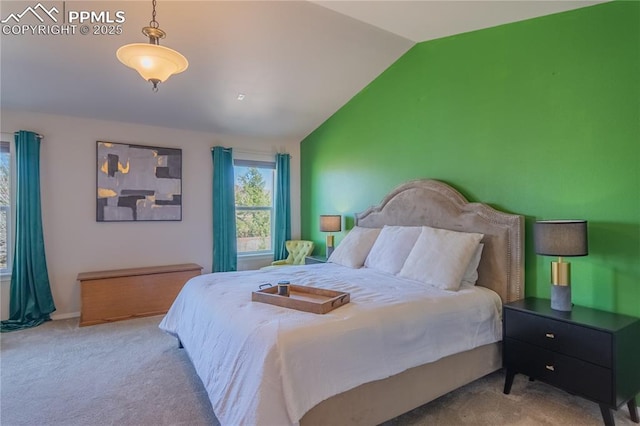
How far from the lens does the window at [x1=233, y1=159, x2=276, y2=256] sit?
17.2 ft

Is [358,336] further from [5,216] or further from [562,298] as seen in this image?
[5,216]

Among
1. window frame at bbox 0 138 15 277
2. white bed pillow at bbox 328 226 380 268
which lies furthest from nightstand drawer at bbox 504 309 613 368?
window frame at bbox 0 138 15 277

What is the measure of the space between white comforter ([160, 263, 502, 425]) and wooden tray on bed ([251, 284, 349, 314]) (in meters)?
0.05

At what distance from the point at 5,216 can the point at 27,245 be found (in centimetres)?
48

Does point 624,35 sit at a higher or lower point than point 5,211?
higher

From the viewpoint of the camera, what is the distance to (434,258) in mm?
2705

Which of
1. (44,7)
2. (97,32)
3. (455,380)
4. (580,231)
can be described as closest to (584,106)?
(580,231)

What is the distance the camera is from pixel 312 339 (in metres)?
1.62

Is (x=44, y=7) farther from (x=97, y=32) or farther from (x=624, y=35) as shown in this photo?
(x=624, y=35)

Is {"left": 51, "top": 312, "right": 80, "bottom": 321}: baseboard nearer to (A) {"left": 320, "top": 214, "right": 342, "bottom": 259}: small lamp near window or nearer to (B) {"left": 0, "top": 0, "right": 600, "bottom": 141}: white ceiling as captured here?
(B) {"left": 0, "top": 0, "right": 600, "bottom": 141}: white ceiling

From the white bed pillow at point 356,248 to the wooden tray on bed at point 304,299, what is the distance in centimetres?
116

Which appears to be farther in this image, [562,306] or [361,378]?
[562,306]

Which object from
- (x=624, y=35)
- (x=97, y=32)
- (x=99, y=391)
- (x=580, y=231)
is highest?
(x=97, y=32)

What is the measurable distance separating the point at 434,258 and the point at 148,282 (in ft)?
11.3
